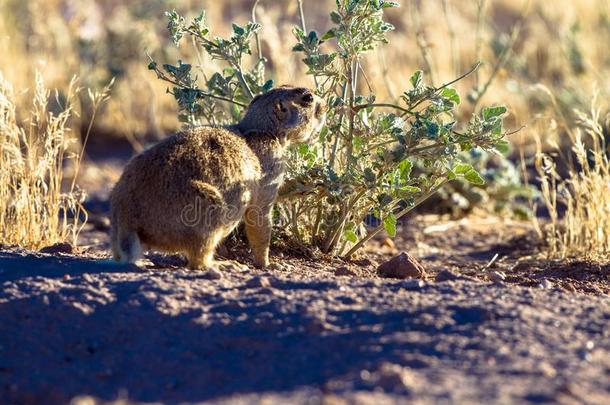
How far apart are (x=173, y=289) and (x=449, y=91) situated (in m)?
2.24

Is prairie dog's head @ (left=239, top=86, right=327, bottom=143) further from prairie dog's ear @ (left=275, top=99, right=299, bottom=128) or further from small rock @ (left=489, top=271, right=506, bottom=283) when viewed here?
small rock @ (left=489, top=271, right=506, bottom=283)

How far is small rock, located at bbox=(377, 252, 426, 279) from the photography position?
20.4ft

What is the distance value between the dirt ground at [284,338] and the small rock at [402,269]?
1.25 feet

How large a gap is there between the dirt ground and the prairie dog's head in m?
1.30

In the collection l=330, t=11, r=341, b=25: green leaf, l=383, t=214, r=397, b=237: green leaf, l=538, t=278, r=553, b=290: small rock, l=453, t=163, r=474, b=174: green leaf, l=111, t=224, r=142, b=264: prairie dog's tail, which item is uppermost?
l=330, t=11, r=341, b=25: green leaf

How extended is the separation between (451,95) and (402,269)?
1138 millimetres

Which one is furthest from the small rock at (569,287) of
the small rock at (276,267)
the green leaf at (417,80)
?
the small rock at (276,267)

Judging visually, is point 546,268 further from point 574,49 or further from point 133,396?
point 574,49

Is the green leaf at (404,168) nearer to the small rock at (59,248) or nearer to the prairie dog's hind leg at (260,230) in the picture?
the prairie dog's hind leg at (260,230)

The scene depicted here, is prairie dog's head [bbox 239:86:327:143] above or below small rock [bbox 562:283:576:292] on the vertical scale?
above

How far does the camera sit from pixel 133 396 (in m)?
4.23

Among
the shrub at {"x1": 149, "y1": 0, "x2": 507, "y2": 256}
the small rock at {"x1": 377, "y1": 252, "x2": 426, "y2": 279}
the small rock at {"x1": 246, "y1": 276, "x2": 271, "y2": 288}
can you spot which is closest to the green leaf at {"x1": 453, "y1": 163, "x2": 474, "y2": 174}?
the shrub at {"x1": 149, "y1": 0, "x2": 507, "y2": 256}

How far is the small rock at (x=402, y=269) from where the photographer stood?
623 cm

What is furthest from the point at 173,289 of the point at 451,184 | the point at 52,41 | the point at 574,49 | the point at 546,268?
the point at 52,41
